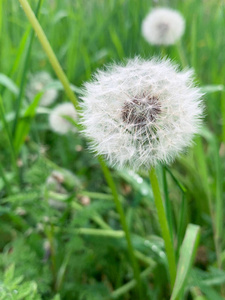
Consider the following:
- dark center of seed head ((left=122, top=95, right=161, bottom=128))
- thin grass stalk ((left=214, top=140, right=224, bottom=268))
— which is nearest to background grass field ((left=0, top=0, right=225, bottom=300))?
thin grass stalk ((left=214, top=140, right=224, bottom=268))

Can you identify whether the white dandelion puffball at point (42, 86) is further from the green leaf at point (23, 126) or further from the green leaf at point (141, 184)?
the green leaf at point (141, 184)

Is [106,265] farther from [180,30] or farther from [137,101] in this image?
[180,30]

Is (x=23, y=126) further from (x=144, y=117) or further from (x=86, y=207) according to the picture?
(x=144, y=117)

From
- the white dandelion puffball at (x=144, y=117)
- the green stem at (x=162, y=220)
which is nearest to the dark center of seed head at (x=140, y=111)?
the white dandelion puffball at (x=144, y=117)

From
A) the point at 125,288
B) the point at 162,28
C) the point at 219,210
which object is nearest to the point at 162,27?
the point at 162,28

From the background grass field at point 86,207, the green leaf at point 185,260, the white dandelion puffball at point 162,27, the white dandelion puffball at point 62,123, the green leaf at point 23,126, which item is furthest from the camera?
the white dandelion puffball at point 162,27

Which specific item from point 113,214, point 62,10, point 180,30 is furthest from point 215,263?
point 62,10

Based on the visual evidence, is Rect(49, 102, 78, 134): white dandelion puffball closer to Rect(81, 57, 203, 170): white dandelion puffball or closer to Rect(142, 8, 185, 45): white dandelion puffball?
Rect(142, 8, 185, 45): white dandelion puffball
